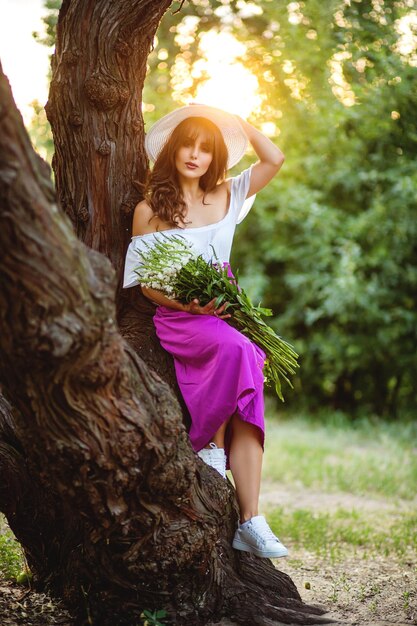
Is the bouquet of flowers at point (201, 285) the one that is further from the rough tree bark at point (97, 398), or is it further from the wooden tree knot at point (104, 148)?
the wooden tree knot at point (104, 148)

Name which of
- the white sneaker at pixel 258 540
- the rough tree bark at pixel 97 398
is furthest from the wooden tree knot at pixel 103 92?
the white sneaker at pixel 258 540

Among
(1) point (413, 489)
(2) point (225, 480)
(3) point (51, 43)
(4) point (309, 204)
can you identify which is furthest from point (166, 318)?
(4) point (309, 204)

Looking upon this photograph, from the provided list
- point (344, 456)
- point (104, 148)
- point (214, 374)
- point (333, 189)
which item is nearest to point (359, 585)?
point (214, 374)

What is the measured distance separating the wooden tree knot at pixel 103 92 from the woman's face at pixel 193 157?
47 centimetres

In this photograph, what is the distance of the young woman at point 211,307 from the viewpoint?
3213 millimetres

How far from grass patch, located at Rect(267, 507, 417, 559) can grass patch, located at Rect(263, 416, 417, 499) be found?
1.00 metres

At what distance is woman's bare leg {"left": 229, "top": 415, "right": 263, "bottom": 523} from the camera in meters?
3.28

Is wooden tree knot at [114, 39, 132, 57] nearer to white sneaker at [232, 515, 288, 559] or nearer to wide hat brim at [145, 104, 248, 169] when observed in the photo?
wide hat brim at [145, 104, 248, 169]

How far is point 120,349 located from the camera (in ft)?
8.38

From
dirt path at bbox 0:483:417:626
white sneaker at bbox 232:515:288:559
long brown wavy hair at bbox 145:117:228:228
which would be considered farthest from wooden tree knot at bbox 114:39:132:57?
dirt path at bbox 0:483:417:626

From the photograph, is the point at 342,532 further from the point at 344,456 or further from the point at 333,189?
the point at 333,189

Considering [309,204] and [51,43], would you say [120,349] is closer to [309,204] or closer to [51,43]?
[51,43]

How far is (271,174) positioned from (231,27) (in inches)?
162

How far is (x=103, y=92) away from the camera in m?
3.44
